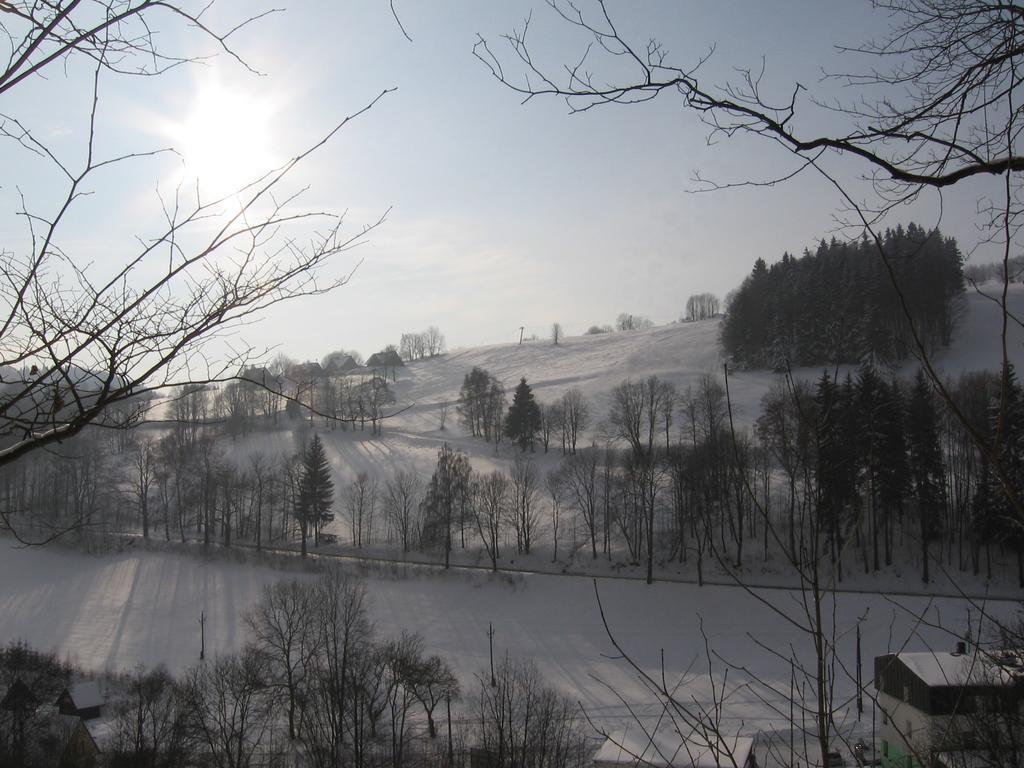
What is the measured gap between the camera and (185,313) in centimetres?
254

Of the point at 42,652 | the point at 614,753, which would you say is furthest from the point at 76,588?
the point at 614,753

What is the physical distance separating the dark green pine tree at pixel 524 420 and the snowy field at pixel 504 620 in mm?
19757

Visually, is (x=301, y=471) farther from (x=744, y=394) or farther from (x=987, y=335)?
(x=987, y=335)

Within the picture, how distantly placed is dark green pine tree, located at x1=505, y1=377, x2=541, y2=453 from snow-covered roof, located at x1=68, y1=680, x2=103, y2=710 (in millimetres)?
32528

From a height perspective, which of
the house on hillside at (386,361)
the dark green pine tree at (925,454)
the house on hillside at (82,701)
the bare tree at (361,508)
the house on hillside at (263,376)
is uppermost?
the house on hillside at (386,361)

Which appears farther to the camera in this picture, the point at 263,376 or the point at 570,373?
the point at 570,373

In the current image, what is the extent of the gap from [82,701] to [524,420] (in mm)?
33412

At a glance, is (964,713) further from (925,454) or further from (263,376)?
(925,454)

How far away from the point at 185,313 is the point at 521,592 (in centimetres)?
2878

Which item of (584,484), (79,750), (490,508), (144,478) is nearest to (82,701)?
(79,750)

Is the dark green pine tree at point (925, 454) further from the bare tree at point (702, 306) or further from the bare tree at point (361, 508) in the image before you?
the bare tree at point (702, 306)

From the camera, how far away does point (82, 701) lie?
834 inches

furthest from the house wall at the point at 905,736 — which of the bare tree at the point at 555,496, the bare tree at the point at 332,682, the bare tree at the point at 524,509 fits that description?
the bare tree at the point at 555,496

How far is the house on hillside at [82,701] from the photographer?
68.3 feet
